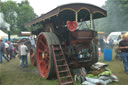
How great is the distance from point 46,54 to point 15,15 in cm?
3323

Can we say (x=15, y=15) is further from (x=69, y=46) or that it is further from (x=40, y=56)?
(x=69, y=46)

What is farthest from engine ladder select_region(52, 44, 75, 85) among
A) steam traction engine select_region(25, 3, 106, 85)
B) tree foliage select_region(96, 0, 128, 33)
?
tree foliage select_region(96, 0, 128, 33)

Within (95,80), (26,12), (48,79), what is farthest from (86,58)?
(26,12)

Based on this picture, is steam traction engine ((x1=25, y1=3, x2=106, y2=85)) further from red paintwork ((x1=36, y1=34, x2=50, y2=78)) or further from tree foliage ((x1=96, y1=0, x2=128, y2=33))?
tree foliage ((x1=96, y1=0, x2=128, y2=33))

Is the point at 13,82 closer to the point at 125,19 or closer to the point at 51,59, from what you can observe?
the point at 51,59

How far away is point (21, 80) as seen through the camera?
491cm

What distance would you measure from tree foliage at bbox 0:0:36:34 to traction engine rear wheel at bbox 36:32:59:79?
29450 mm

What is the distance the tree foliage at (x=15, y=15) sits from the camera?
34.1 meters

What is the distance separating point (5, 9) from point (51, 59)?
34.1 m

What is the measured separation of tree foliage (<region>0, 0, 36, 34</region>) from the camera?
1341 inches

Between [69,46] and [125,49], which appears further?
[125,49]

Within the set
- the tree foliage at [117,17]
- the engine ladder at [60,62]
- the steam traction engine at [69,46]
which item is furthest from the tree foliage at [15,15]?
the engine ladder at [60,62]

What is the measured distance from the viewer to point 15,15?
35.3m

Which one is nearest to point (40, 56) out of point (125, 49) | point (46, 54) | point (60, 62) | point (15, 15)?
point (46, 54)
